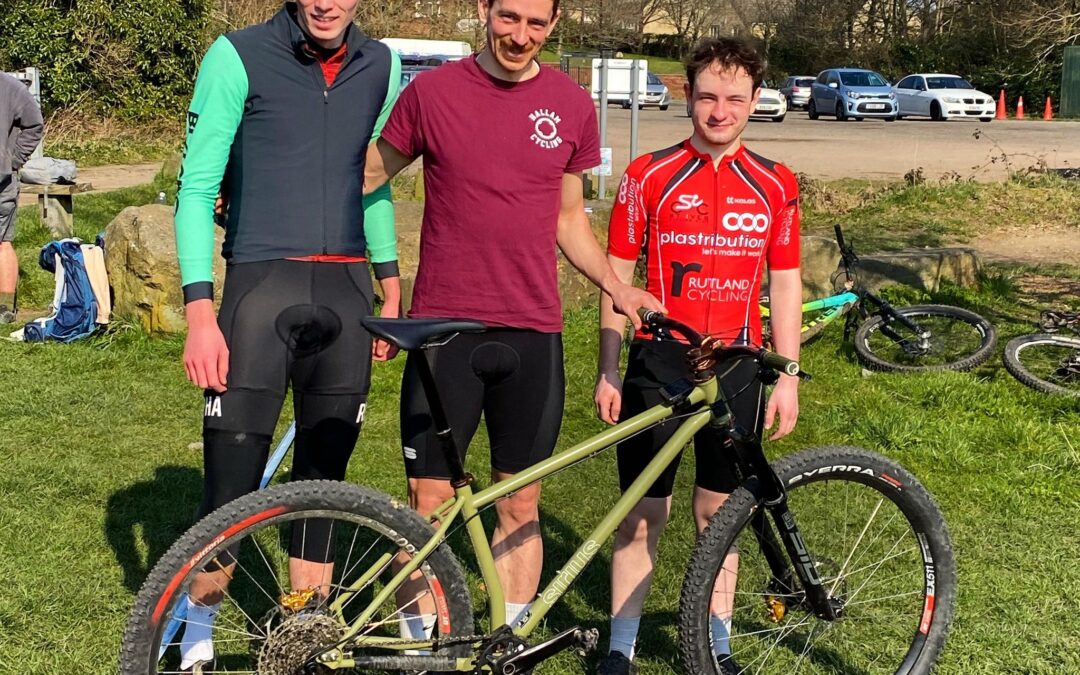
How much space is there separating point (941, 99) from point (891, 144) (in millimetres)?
9741

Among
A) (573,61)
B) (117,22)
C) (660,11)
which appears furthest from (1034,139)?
(660,11)

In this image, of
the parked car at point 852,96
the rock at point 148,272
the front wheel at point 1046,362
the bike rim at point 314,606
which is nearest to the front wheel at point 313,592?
the bike rim at point 314,606

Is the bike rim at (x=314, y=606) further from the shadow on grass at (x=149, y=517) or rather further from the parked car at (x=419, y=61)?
the parked car at (x=419, y=61)

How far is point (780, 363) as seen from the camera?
3.16 meters

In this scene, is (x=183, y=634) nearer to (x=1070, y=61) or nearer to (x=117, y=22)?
(x=117, y=22)

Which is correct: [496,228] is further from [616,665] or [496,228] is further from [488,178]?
[616,665]

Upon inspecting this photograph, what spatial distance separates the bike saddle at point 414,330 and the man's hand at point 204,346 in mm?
459

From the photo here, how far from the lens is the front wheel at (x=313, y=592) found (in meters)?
2.90

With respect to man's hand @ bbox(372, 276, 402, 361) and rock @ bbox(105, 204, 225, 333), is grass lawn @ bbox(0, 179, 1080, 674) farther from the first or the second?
man's hand @ bbox(372, 276, 402, 361)

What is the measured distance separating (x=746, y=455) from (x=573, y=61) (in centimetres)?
1558

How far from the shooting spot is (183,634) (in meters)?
3.21

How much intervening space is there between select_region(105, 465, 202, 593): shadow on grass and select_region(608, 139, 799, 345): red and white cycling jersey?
8.03 feet

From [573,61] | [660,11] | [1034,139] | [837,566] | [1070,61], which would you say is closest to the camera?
[837,566]

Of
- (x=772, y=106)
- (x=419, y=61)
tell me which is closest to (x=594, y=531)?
(x=419, y=61)
